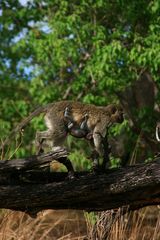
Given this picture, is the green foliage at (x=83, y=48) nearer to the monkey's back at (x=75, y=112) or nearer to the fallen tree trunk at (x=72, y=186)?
the monkey's back at (x=75, y=112)

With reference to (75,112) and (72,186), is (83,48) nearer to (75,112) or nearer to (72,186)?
(75,112)

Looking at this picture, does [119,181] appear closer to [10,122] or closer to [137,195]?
[137,195]

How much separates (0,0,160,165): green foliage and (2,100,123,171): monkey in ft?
9.82

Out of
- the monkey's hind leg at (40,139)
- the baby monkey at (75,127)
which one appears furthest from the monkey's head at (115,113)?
the monkey's hind leg at (40,139)

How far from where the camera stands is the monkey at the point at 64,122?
7.32 m

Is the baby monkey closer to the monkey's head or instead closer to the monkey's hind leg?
the monkey's hind leg

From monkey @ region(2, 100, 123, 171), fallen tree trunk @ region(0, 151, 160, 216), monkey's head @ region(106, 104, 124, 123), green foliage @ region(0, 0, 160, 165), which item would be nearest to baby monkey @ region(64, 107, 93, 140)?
monkey @ region(2, 100, 123, 171)

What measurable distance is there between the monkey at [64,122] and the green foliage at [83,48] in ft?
9.82

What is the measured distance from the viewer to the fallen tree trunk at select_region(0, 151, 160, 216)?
6.07 meters

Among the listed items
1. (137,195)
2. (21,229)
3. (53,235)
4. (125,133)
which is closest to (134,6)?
(125,133)

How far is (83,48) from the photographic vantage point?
484 inches

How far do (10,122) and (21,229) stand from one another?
5.44 meters

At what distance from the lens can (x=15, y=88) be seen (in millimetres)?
15547

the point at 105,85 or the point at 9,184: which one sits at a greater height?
the point at 105,85
